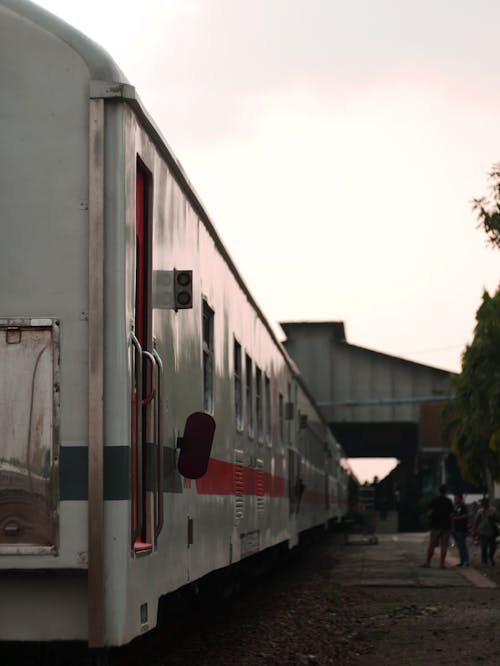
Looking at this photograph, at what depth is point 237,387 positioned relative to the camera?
11844 mm

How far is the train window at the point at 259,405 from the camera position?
45.3ft

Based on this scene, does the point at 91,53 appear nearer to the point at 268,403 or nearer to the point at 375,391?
the point at 268,403

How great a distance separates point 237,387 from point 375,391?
41388 mm

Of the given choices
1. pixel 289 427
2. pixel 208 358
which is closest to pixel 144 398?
pixel 208 358

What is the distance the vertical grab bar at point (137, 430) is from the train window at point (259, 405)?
7.29m

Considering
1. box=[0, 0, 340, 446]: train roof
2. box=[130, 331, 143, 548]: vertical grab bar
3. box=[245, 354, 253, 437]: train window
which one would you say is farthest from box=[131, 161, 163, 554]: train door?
box=[245, 354, 253, 437]: train window

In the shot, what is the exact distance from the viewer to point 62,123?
20.1ft

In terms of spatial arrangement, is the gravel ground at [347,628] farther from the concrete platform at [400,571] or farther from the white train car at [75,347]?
the white train car at [75,347]

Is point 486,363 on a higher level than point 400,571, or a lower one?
higher

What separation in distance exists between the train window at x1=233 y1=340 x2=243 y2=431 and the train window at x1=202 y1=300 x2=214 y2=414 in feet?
5.35

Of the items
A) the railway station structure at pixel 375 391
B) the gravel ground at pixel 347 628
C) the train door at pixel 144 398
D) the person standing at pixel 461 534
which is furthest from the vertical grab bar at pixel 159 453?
the railway station structure at pixel 375 391

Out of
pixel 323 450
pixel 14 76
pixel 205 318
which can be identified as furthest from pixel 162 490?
pixel 323 450

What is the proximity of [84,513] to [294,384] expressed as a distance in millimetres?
14966

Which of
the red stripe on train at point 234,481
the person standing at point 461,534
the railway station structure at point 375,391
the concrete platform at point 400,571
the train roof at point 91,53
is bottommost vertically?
the concrete platform at point 400,571
